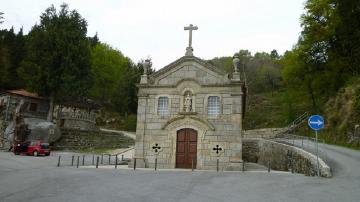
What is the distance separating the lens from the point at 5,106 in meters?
40.1

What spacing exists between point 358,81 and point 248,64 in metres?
47.6

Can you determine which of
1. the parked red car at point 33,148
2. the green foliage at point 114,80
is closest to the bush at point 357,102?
the parked red car at point 33,148

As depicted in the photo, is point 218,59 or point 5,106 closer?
point 5,106

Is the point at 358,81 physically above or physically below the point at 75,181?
above

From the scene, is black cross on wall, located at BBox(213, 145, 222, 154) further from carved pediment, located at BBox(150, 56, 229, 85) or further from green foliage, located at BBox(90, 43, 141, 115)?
green foliage, located at BBox(90, 43, 141, 115)

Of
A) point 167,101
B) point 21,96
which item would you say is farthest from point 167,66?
point 21,96

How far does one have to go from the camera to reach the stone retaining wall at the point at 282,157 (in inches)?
628

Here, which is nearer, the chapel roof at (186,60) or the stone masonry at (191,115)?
the stone masonry at (191,115)

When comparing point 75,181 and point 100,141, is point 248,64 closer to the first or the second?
point 100,141

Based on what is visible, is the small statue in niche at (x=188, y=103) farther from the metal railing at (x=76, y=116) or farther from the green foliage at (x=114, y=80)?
the green foliage at (x=114, y=80)

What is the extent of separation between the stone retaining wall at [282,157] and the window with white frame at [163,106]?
810 centimetres

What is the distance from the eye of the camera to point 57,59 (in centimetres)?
3975

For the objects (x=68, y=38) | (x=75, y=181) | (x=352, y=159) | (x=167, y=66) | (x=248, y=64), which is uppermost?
(x=248, y=64)

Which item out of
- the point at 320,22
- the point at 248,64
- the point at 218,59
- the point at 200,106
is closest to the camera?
the point at 200,106
